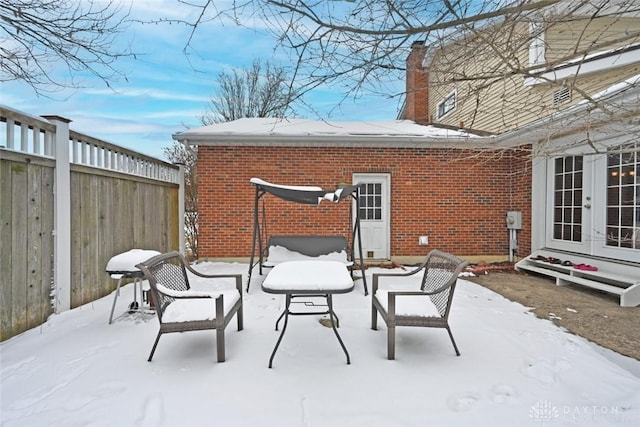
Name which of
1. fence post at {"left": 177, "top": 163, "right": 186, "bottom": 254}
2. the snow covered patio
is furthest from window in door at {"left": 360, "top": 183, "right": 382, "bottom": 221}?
the snow covered patio

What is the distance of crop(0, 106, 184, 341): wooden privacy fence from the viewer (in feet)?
9.92

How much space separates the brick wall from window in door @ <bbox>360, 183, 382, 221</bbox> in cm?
32

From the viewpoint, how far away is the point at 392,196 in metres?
7.43

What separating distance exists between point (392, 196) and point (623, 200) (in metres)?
3.88

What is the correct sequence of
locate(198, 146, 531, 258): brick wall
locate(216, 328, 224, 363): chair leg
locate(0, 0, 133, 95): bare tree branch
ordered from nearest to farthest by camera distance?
locate(216, 328, 224, 363): chair leg < locate(0, 0, 133, 95): bare tree branch < locate(198, 146, 531, 258): brick wall

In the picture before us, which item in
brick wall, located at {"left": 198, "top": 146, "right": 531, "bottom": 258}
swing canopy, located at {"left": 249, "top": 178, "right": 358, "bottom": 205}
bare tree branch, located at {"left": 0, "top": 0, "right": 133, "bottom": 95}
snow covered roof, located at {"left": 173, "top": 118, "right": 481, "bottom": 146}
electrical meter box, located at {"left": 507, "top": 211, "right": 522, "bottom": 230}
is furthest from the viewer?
electrical meter box, located at {"left": 507, "top": 211, "right": 522, "bottom": 230}

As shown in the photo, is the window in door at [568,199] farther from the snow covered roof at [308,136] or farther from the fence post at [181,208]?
the fence post at [181,208]

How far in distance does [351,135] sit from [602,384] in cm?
564

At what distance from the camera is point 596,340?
→ 3.26 m

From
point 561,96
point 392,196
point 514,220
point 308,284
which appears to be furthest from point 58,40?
point 561,96

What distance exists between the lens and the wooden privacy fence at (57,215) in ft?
9.92

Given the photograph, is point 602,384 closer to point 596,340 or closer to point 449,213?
point 596,340

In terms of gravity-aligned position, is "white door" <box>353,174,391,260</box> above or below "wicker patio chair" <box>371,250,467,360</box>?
above

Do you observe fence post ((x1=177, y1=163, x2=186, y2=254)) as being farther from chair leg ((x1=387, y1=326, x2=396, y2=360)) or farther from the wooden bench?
the wooden bench
